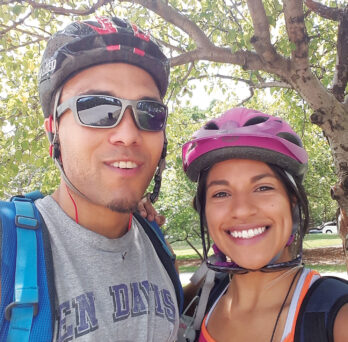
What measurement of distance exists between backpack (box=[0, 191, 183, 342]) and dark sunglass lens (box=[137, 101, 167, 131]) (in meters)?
0.79

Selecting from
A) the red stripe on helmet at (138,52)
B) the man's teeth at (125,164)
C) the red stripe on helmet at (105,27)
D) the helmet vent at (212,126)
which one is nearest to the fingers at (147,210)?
the man's teeth at (125,164)

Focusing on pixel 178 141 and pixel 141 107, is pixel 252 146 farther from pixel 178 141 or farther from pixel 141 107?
pixel 178 141

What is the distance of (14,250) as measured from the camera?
1506mm

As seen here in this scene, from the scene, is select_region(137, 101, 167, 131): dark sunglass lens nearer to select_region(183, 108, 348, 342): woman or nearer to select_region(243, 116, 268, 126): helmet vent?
select_region(183, 108, 348, 342): woman

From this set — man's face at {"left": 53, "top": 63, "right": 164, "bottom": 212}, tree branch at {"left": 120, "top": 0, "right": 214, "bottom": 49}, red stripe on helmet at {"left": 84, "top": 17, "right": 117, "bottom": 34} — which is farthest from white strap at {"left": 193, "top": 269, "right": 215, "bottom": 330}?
tree branch at {"left": 120, "top": 0, "right": 214, "bottom": 49}

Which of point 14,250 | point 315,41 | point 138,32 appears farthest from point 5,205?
point 315,41

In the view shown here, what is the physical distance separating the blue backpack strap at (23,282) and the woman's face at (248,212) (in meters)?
1.11

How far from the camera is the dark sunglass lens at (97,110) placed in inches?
77.8

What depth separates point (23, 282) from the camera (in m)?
1.43

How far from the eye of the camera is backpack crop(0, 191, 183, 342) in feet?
4.49

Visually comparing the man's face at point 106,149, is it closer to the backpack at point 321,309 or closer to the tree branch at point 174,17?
the backpack at point 321,309

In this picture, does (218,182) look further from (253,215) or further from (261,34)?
(261,34)

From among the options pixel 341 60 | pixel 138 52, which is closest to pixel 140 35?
pixel 138 52

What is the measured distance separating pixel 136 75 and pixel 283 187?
3.80ft
